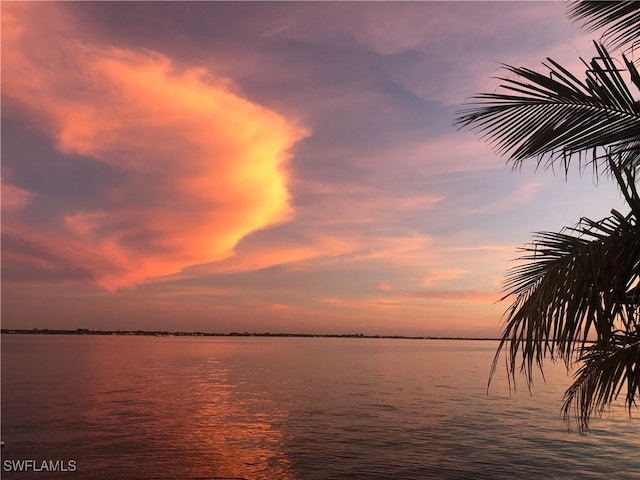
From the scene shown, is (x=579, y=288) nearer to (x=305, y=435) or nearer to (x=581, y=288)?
(x=581, y=288)

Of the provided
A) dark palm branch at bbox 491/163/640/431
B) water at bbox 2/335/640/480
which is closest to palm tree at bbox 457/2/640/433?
dark palm branch at bbox 491/163/640/431

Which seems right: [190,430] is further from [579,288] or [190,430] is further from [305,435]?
[579,288]

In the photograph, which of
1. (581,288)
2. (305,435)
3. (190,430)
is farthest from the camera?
(190,430)

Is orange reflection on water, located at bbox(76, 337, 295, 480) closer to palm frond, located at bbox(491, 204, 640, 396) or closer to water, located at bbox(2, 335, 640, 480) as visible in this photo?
water, located at bbox(2, 335, 640, 480)

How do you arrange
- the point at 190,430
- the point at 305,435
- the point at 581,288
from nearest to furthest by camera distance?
the point at 581,288, the point at 305,435, the point at 190,430

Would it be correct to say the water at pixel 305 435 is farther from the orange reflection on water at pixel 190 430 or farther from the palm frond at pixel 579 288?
the palm frond at pixel 579 288

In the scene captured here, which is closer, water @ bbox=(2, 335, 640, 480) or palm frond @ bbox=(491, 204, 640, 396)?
palm frond @ bbox=(491, 204, 640, 396)

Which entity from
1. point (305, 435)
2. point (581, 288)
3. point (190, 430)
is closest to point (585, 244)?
point (581, 288)

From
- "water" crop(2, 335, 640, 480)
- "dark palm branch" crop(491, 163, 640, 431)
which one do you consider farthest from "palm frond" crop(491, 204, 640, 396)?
"water" crop(2, 335, 640, 480)

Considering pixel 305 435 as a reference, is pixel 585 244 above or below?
above

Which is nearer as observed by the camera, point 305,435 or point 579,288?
point 579,288

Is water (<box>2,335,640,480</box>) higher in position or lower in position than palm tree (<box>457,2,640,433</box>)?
lower

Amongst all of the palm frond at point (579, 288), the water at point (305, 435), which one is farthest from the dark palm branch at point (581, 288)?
the water at point (305, 435)

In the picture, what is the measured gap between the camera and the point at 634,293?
482 centimetres
